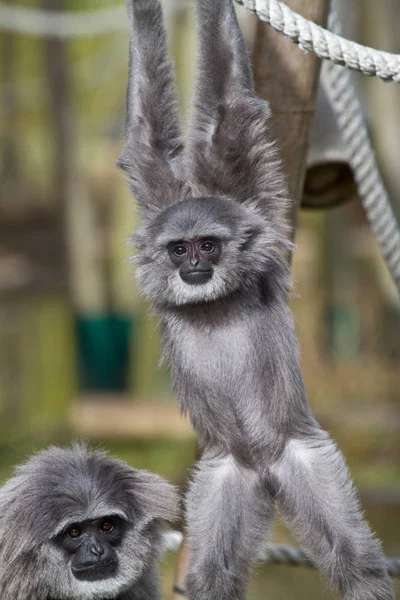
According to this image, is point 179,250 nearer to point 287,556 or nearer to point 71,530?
point 71,530

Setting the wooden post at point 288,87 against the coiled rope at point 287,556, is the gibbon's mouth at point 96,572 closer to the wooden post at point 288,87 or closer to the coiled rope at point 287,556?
the coiled rope at point 287,556

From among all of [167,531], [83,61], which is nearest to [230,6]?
[167,531]

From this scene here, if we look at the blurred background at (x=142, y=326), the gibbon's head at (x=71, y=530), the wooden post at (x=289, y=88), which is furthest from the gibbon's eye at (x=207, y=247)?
the blurred background at (x=142, y=326)

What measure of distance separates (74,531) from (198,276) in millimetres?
1440

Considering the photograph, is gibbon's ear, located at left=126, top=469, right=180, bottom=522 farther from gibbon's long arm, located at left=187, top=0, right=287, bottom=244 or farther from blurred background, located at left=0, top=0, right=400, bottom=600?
blurred background, located at left=0, top=0, right=400, bottom=600

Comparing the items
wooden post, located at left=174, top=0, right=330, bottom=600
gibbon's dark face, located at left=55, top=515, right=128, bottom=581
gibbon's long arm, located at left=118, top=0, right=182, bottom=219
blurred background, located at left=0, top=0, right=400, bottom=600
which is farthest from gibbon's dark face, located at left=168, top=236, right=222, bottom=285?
blurred background, located at left=0, top=0, right=400, bottom=600

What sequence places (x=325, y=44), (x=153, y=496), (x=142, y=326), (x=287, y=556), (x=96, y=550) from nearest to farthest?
(x=325, y=44), (x=96, y=550), (x=153, y=496), (x=287, y=556), (x=142, y=326)

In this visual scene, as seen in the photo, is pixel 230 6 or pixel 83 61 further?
pixel 83 61

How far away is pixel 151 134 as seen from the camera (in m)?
4.95

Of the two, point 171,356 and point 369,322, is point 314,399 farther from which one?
point 171,356

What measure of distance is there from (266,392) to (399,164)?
8.91m

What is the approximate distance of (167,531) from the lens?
5211 millimetres

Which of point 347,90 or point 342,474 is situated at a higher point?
point 347,90

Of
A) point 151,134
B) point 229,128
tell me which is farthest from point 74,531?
point 229,128
